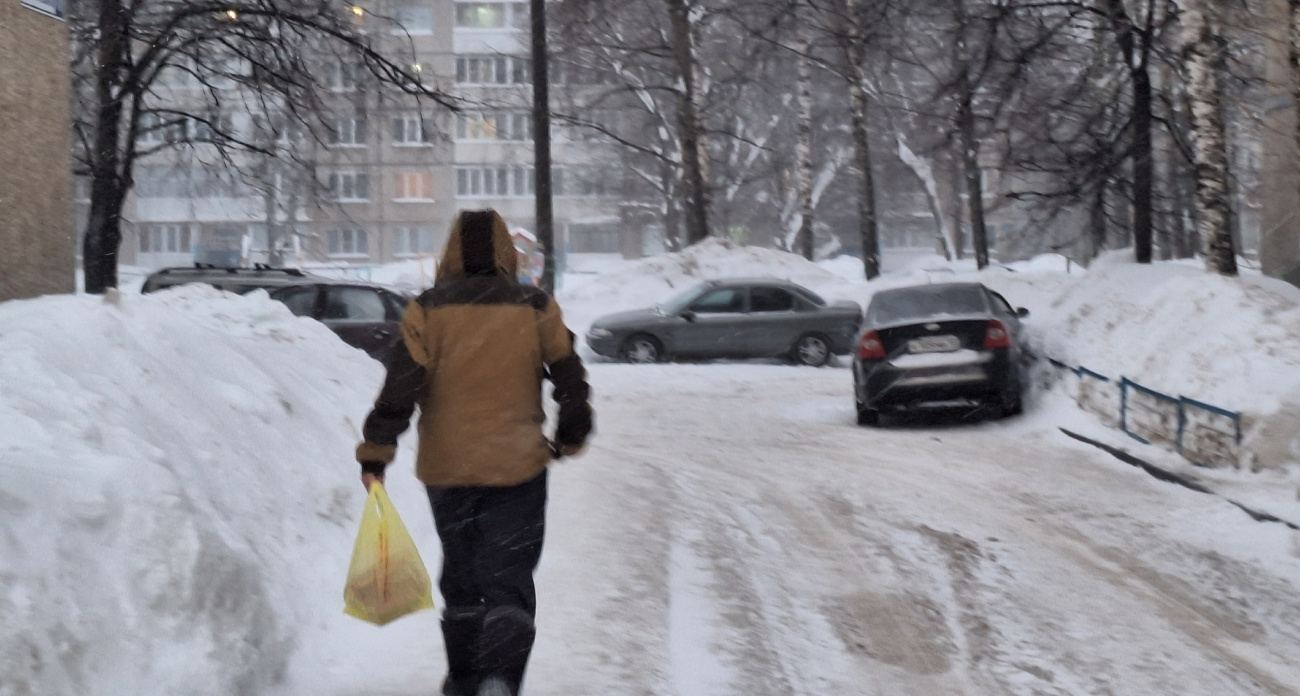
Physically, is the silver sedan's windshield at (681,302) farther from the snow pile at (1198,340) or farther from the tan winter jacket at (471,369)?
the tan winter jacket at (471,369)

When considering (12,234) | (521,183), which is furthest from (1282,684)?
(521,183)

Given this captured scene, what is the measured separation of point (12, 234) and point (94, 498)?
3.89m

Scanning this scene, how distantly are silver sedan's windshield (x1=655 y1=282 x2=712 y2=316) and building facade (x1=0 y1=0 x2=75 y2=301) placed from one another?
14955mm

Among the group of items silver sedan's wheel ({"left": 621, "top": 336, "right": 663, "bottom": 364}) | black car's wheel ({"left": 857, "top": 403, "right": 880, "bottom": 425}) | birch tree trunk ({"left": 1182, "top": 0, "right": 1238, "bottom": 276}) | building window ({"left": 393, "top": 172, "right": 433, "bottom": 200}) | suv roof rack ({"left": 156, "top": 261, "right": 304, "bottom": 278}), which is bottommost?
black car's wheel ({"left": 857, "top": 403, "right": 880, "bottom": 425})

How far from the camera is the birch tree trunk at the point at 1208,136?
1392 cm

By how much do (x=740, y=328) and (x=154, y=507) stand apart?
18.1 metres

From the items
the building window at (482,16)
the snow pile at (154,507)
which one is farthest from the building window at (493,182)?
the snow pile at (154,507)

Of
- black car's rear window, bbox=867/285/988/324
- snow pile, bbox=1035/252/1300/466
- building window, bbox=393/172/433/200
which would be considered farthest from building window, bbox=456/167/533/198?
snow pile, bbox=1035/252/1300/466

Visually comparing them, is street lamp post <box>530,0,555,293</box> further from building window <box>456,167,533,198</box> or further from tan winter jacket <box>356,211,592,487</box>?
building window <box>456,167,533,198</box>

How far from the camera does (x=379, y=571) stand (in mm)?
4887

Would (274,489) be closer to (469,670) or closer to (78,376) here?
(78,376)

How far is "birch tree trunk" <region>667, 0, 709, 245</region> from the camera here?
29625mm

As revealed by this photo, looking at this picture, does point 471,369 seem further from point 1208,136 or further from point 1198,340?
point 1208,136

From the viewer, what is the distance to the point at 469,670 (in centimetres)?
495
